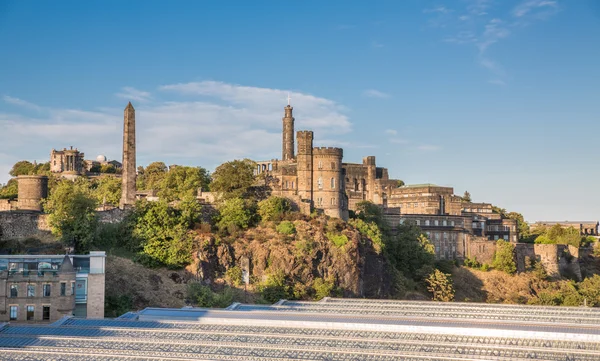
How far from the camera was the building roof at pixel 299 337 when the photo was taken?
4219cm

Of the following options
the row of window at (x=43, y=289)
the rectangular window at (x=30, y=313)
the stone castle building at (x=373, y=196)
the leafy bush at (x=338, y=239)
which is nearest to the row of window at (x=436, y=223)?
the stone castle building at (x=373, y=196)

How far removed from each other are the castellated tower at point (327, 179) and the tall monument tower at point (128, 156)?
2001 centimetres

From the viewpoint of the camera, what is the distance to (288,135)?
127062mm

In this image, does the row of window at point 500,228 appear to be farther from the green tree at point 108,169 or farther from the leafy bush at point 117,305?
the leafy bush at point 117,305

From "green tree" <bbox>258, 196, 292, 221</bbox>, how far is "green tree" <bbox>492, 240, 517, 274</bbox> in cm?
3259

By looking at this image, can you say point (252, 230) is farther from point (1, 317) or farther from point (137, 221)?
point (1, 317)

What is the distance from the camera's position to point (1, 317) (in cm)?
5562

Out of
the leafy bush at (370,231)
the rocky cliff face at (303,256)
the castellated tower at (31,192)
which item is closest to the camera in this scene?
the rocky cliff face at (303,256)

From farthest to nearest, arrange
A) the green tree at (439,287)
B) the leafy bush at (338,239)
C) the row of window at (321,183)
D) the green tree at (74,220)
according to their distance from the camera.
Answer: the green tree at (439,287) → the row of window at (321,183) → the leafy bush at (338,239) → the green tree at (74,220)

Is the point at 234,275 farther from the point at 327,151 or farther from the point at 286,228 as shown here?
the point at 327,151

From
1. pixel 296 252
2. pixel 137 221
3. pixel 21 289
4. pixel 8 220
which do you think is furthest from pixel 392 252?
pixel 21 289

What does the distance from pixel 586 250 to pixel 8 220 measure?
84.6m

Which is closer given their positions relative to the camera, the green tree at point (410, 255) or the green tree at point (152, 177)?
the green tree at point (410, 255)

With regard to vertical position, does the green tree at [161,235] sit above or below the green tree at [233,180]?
below
